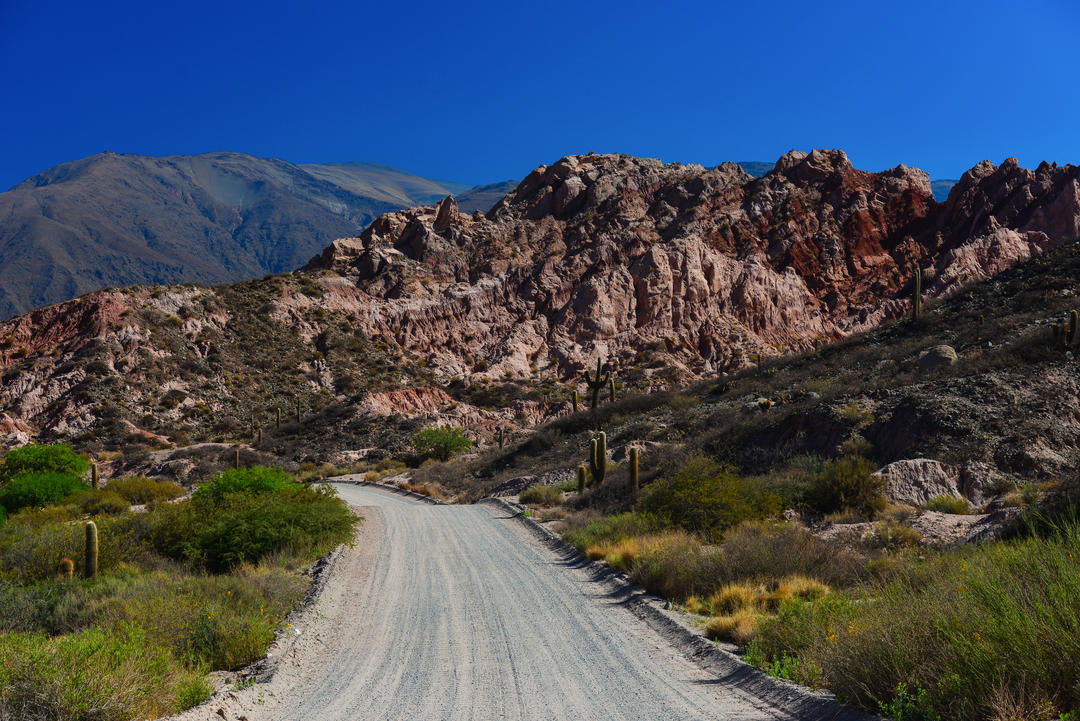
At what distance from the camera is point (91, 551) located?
13.6 metres

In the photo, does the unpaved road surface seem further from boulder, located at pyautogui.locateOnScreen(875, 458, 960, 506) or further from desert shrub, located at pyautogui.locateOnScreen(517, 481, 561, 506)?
desert shrub, located at pyautogui.locateOnScreen(517, 481, 561, 506)

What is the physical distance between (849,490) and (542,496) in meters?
12.7

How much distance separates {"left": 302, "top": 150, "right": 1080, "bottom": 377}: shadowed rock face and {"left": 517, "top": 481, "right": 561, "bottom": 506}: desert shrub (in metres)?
42.4

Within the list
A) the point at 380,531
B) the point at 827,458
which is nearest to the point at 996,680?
the point at 827,458

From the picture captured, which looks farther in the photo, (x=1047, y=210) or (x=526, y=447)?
(x=1047, y=210)

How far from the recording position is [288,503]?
59.3 ft

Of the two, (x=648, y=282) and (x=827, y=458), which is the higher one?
(x=648, y=282)

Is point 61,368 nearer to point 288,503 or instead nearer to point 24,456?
point 24,456

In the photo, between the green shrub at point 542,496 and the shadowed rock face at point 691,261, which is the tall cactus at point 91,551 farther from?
the shadowed rock face at point 691,261

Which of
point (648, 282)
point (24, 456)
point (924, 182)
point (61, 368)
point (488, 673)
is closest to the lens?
point (488, 673)

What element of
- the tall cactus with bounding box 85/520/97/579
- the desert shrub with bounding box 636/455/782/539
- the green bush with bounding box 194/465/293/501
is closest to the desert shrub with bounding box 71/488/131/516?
the green bush with bounding box 194/465/293/501

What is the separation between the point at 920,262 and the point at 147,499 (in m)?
76.0

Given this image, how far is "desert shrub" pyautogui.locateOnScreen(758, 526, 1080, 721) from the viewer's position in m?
4.81

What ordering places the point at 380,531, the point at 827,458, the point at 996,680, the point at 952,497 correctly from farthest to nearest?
the point at 380,531 < the point at 827,458 < the point at 952,497 < the point at 996,680
